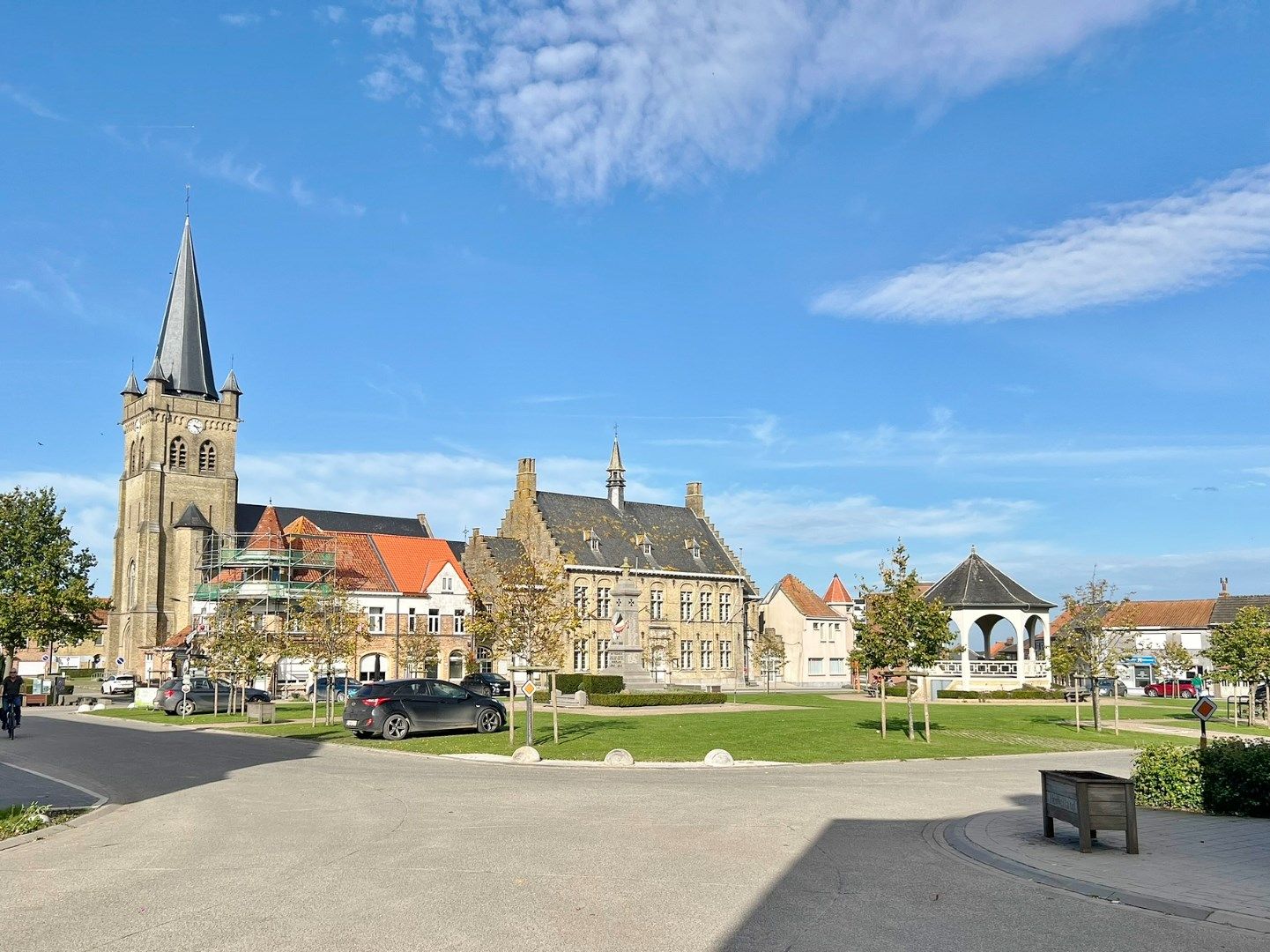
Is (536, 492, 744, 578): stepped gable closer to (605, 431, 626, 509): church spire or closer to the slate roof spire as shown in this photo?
(605, 431, 626, 509): church spire

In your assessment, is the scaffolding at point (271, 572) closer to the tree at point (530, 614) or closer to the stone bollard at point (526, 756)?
the tree at point (530, 614)

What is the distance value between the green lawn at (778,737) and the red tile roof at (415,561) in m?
38.1

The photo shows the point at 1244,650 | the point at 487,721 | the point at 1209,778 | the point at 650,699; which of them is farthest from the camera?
the point at 650,699

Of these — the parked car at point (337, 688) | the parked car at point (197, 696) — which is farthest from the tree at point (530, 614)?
the parked car at point (337, 688)

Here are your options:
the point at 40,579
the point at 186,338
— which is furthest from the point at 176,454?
the point at 40,579

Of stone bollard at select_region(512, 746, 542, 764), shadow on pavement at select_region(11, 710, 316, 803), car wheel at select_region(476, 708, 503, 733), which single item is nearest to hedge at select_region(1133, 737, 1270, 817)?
stone bollard at select_region(512, 746, 542, 764)

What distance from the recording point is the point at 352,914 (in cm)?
898

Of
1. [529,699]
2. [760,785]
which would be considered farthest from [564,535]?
[760,785]

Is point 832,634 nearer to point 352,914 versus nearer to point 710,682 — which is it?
point 710,682

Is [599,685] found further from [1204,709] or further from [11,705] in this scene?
[1204,709]

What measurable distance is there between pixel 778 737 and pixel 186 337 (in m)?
80.3

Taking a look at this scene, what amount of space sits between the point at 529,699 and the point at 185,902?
14.4 m

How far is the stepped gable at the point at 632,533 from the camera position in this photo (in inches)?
2891

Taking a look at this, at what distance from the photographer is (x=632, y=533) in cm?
7781
